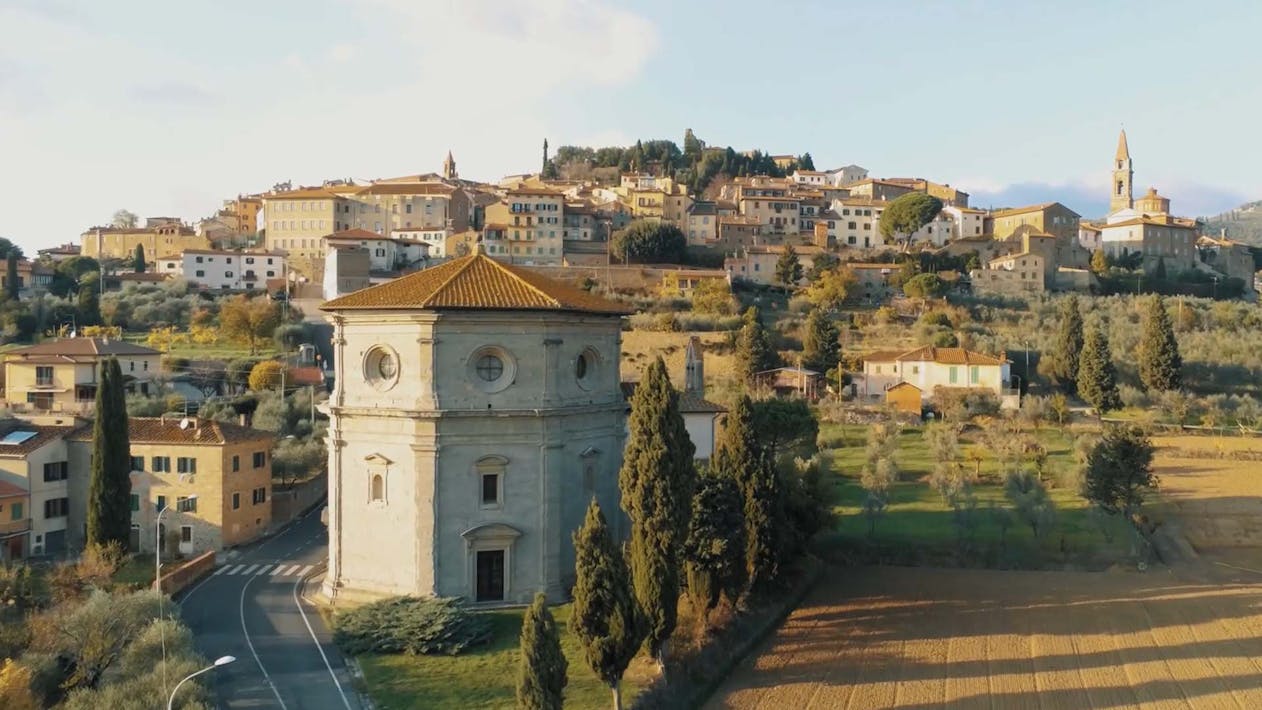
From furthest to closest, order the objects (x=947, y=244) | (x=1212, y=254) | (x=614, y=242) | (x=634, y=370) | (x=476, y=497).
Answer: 1. (x=1212, y=254)
2. (x=947, y=244)
3. (x=614, y=242)
4. (x=634, y=370)
5. (x=476, y=497)

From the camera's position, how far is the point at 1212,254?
11188cm

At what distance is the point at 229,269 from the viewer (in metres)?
86.8

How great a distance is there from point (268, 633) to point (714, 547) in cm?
1118

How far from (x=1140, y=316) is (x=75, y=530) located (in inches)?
3015

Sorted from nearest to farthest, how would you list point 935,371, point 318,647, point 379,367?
point 318,647
point 379,367
point 935,371

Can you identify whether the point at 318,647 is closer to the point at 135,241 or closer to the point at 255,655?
the point at 255,655

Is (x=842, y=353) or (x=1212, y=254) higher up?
(x=1212, y=254)

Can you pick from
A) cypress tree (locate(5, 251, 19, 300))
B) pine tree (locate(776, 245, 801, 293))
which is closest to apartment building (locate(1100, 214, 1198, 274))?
pine tree (locate(776, 245, 801, 293))

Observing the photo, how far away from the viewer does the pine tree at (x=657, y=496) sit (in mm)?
21297

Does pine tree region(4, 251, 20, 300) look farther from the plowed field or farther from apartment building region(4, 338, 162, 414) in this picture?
the plowed field

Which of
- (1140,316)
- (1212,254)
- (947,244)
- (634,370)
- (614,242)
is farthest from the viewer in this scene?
(1212,254)

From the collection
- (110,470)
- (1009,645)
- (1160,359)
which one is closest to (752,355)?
(1160,359)

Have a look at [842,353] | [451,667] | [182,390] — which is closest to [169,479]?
[451,667]

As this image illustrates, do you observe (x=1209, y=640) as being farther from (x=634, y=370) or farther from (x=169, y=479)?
(x=634, y=370)
